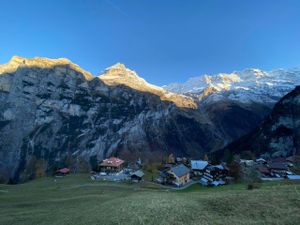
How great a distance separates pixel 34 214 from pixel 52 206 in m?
6.11

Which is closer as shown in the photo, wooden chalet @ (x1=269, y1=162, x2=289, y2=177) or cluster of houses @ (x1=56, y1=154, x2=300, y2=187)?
cluster of houses @ (x1=56, y1=154, x2=300, y2=187)

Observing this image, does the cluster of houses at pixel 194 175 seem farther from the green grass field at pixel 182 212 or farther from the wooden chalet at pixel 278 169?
the green grass field at pixel 182 212

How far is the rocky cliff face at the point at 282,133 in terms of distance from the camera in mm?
168250

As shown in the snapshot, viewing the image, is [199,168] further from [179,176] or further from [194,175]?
[179,176]

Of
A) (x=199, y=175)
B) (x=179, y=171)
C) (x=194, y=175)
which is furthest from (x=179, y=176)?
(x=199, y=175)

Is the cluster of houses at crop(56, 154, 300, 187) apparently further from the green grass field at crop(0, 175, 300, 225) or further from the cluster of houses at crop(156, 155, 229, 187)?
the green grass field at crop(0, 175, 300, 225)

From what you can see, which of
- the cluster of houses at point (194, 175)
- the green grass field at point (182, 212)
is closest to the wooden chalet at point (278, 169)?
the cluster of houses at point (194, 175)

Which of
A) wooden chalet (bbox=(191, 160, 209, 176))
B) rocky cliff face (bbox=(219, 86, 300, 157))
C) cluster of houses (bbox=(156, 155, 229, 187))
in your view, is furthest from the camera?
rocky cliff face (bbox=(219, 86, 300, 157))

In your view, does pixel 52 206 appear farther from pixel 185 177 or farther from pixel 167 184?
pixel 185 177

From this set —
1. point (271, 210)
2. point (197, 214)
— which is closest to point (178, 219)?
point (197, 214)

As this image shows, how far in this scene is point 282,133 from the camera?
17888 centimetres

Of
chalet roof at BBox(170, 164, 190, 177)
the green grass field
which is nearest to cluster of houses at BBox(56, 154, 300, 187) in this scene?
chalet roof at BBox(170, 164, 190, 177)

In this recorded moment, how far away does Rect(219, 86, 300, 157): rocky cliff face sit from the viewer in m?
168

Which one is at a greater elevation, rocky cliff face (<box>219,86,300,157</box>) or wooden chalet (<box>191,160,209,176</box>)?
rocky cliff face (<box>219,86,300,157</box>)
